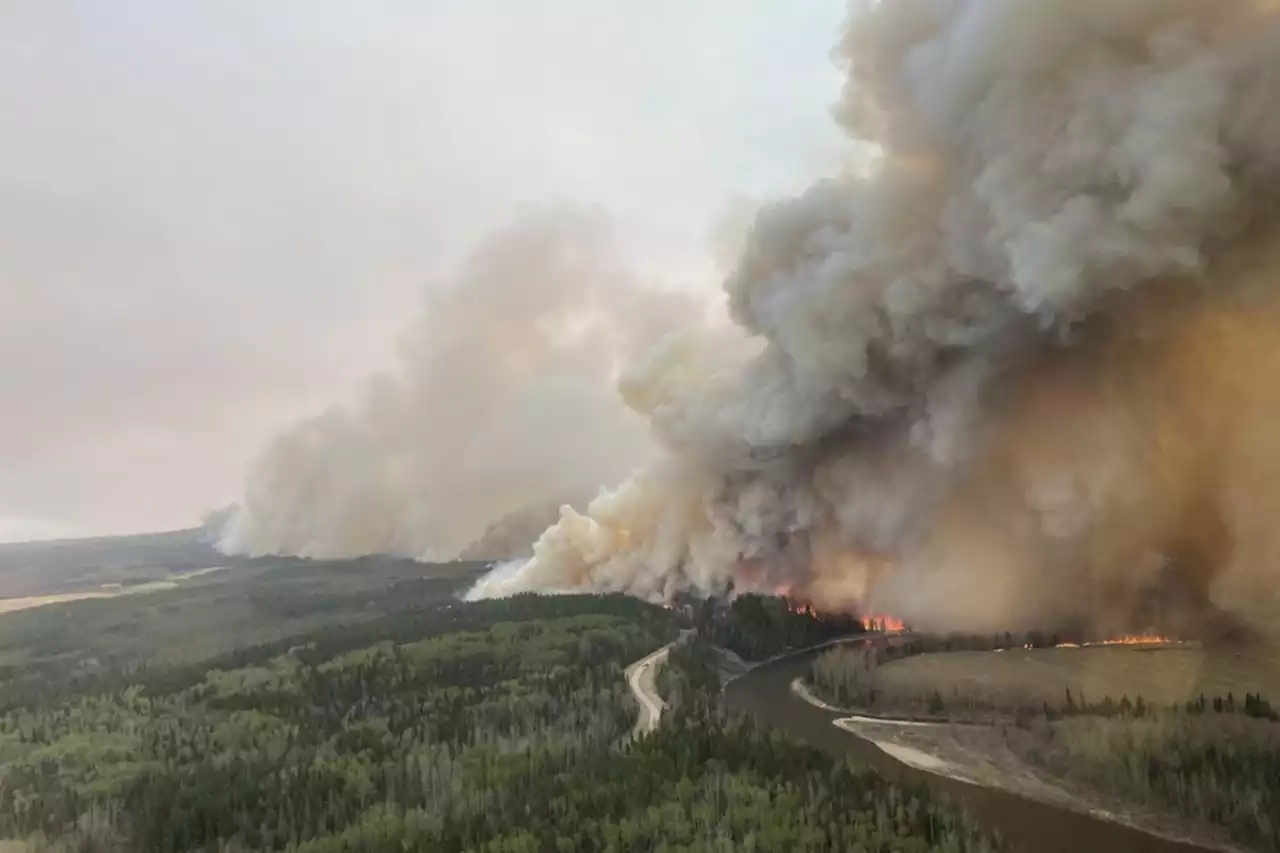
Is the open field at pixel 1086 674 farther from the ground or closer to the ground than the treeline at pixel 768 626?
closer to the ground

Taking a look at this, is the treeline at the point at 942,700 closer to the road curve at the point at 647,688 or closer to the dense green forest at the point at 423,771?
the dense green forest at the point at 423,771

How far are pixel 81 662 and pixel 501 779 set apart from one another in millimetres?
48645

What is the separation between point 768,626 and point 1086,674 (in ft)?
127

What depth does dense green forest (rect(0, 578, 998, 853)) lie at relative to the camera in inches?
1982

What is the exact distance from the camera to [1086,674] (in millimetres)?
70125

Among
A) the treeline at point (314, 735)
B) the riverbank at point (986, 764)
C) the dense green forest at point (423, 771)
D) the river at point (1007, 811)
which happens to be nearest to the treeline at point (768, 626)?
Answer: the treeline at point (314, 735)

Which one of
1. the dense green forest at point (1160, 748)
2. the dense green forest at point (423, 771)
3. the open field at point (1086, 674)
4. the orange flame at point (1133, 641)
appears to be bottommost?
the dense green forest at point (423, 771)

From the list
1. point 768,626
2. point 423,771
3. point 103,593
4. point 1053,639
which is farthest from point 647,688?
point 103,593

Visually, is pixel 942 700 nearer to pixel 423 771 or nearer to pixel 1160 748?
pixel 1160 748

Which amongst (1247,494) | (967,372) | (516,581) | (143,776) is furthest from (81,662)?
(1247,494)

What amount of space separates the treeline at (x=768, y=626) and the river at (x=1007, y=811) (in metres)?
24.2

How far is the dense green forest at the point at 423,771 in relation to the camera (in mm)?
50344

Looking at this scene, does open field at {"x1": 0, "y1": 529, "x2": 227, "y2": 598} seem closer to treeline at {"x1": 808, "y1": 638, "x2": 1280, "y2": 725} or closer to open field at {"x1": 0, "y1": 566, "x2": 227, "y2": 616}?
open field at {"x1": 0, "y1": 566, "x2": 227, "y2": 616}

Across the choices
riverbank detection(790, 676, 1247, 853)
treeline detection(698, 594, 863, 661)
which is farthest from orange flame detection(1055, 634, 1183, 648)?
treeline detection(698, 594, 863, 661)
